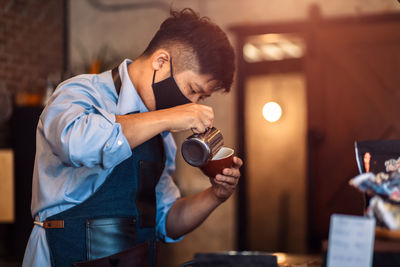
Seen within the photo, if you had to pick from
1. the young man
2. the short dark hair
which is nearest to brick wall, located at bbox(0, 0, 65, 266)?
the young man

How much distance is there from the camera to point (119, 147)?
3.48 ft

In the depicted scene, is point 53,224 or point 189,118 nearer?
point 189,118

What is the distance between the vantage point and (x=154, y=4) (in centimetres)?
425

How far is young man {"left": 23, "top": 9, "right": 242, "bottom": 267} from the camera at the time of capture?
3.56 feet

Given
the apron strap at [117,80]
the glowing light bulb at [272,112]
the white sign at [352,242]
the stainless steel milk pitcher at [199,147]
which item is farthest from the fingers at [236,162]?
the glowing light bulb at [272,112]

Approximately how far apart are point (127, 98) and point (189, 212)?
44 cm

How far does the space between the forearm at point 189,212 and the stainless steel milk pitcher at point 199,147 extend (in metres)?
0.35

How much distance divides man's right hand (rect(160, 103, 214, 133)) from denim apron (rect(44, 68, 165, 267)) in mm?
267

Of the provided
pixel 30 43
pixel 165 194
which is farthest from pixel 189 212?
pixel 30 43

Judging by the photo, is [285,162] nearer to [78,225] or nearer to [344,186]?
[344,186]

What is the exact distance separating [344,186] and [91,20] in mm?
2784

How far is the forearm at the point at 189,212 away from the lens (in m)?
1.49

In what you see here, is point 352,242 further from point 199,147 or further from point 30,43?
point 30,43

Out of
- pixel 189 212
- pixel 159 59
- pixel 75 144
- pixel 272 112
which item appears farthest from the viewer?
pixel 272 112
